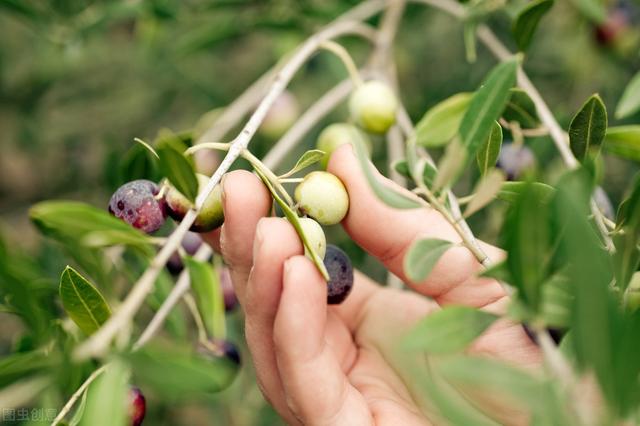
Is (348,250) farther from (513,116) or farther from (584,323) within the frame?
(584,323)

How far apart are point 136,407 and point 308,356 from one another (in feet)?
1.03

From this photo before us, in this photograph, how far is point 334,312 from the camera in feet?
4.37

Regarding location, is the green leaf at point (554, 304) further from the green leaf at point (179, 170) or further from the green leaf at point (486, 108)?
the green leaf at point (179, 170)

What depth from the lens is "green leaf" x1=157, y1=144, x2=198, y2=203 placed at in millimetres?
806

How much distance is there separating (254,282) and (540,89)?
185 centimetres

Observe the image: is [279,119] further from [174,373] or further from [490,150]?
[174,373]

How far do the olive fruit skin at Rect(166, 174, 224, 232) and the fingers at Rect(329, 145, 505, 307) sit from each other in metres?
0.18

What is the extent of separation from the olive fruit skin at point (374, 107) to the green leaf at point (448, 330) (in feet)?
2.44

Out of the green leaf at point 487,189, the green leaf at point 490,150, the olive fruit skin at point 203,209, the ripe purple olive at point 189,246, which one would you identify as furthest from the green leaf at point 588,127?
the ripe purple olive at point 189,246

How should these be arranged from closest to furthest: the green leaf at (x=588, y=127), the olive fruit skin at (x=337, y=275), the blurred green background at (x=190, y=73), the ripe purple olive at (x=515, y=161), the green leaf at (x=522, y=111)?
the green leaf at (x=588, y=127), the olive fruit skin at (x=337, y=275), the green leaf at (x=522, y=111), the ripe purple olive at (x=515, y=161), the blurred green background at (x=190, y=73)

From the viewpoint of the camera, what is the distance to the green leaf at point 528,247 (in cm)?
57

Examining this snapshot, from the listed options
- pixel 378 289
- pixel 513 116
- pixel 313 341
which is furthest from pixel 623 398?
pixel 378 289

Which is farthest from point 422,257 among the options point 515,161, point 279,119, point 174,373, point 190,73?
point 190,73

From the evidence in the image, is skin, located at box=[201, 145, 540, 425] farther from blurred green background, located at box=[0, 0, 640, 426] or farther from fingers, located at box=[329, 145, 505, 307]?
blurred green background, located at box=[0, 0, 640, 426]
